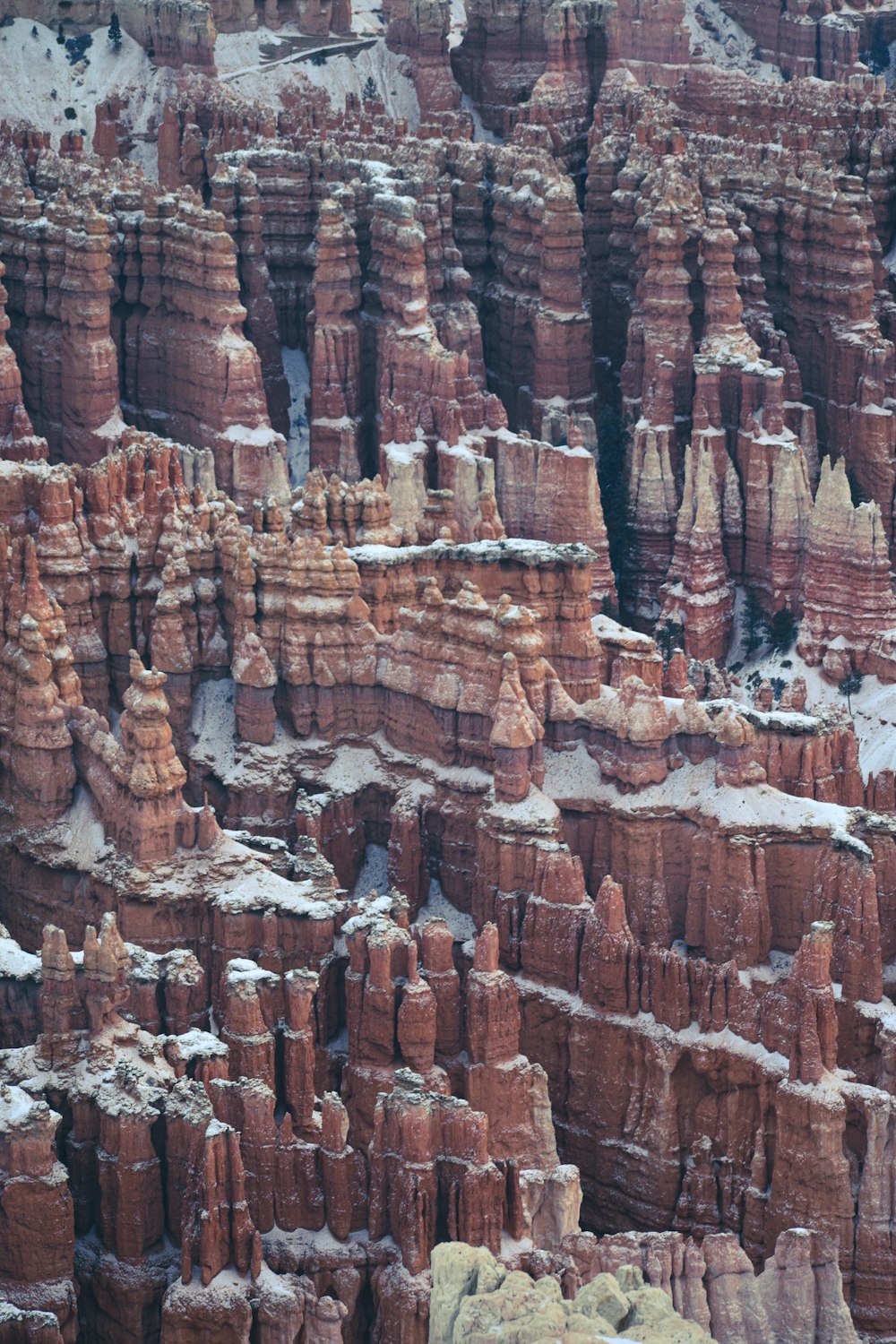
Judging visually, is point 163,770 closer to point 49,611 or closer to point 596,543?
point 49,611

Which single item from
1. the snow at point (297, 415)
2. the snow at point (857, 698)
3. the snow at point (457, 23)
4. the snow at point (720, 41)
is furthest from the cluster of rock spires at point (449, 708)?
the snow at point (720, 41)

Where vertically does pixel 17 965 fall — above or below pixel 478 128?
below

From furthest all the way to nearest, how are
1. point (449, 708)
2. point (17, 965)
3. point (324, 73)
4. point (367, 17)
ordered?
point (367, 17), point (324, 73), point (449, 708), point (17, 965)

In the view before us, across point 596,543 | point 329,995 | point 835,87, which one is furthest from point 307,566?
point 835,87

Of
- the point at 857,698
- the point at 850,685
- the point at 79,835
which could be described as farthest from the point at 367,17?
the point at 79,835

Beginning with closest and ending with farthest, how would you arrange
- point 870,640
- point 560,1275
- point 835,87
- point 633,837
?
point 560,1275 → point 633,837 → point 870,640 → point 835,87

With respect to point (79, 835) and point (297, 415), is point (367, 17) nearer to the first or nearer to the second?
point (297, 415)
